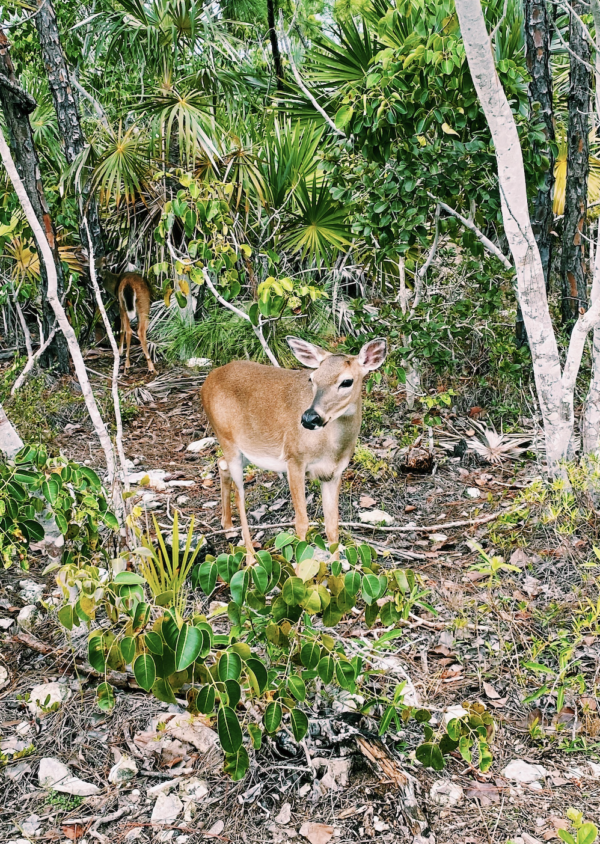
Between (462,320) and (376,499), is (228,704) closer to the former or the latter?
(376,499)

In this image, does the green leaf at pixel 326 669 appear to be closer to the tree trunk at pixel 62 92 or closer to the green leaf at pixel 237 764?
the green leaf at pixel 237 764

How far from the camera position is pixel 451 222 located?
5.95m

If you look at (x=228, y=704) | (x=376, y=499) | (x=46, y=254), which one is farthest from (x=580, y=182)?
(x=228, y=704)

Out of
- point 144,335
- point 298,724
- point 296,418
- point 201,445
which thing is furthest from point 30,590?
point 144,335

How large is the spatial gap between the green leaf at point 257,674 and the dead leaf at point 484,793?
96 cm

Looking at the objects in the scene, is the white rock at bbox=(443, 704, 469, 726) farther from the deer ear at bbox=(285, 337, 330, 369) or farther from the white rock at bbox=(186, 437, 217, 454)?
the white rock at bbox=(186, 437, 217, 454)

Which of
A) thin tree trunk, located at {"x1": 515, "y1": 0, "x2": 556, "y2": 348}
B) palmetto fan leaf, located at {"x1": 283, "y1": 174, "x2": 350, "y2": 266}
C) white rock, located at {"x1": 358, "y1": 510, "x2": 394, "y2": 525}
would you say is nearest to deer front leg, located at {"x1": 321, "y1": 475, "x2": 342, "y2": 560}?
white rock, located at {"x1": 358, "y1": 510, "x2": 394, "y2": 525}

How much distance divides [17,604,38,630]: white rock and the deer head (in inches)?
68.9

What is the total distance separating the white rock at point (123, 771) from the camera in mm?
3164

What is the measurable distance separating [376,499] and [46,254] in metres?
2.95

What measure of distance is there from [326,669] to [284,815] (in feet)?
1.99

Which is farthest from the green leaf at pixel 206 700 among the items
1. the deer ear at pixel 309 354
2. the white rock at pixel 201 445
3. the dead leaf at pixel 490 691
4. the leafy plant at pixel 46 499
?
the white rock at pixel 201 445

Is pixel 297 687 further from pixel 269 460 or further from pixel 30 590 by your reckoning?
pixel 269 460

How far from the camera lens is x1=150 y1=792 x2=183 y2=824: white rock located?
9.73 feet
